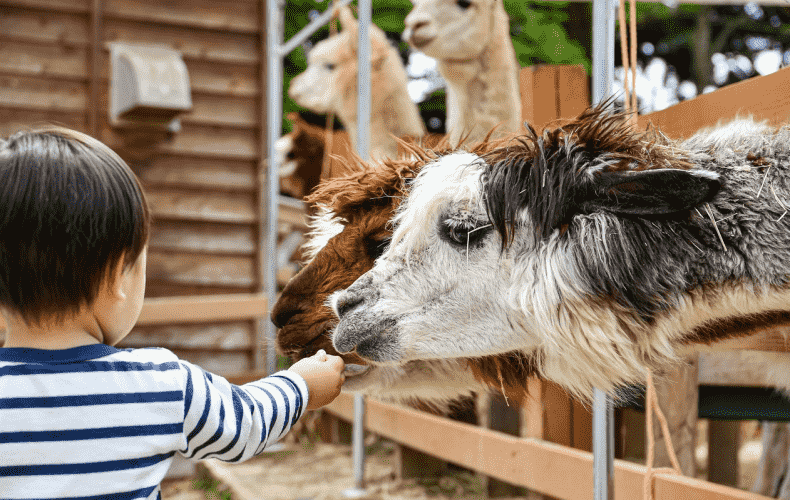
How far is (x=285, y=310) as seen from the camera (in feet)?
5.47

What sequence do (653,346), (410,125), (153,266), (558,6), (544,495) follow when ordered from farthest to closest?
(558,6) → (153,266) → (410,125) → (544,495) → (653,346)

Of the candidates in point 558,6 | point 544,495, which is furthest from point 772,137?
point 558,6

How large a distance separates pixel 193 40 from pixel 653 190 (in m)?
5.11

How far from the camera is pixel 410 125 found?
4.59 m

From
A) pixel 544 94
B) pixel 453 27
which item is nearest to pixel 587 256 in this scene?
pixel 544 94

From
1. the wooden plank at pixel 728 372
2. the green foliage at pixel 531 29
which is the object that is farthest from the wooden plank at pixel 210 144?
the wooden plank at pixel 728 372

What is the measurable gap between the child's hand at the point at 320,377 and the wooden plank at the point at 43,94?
14.9 ft

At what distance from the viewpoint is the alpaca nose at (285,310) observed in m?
1.66

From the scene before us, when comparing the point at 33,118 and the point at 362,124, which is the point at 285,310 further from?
the point at 33,118

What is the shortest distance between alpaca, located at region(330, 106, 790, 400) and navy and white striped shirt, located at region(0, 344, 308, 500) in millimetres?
302

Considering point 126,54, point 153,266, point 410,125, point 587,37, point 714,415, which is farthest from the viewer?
point 587,37

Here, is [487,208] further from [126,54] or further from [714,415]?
[126,54]

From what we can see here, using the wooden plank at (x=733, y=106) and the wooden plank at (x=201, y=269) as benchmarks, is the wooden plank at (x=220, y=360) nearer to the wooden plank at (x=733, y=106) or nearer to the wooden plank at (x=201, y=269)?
the wooden plank at (x=201, y=269)

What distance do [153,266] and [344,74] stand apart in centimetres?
199
